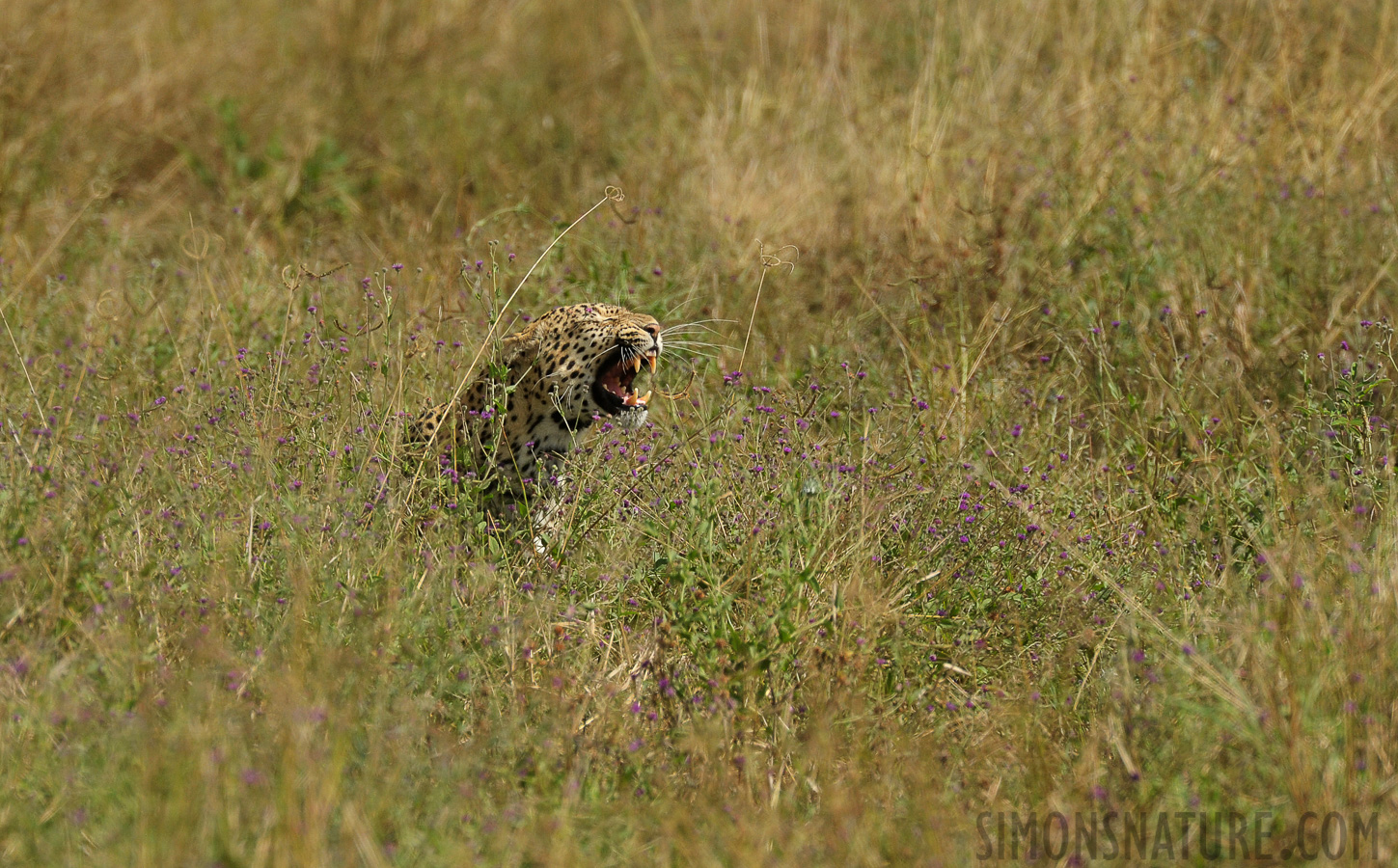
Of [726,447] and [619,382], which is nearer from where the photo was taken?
[726,447]

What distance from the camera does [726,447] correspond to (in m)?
4.16

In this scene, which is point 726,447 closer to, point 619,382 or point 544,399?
point 619,382

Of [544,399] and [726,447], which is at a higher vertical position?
[544,399]

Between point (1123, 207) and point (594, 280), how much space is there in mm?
2154

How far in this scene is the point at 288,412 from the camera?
3971 millimetres

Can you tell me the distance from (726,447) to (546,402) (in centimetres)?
54

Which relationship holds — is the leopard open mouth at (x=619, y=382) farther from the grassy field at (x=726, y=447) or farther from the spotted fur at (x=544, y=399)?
the grassy field at (x=726, y=447)

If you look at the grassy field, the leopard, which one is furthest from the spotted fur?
the grassy field

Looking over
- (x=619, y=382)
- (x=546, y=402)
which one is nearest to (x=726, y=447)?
(x=619, y=382)

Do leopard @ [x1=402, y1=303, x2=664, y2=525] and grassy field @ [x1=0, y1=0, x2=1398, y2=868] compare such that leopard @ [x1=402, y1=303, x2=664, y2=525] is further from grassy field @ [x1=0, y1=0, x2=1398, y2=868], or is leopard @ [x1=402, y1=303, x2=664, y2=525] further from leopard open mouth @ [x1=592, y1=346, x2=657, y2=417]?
grassy field @ [x1=0, y1=0, x2=1398, y2=868]

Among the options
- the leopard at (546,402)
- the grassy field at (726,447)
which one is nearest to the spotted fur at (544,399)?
the leopard at (546,402)

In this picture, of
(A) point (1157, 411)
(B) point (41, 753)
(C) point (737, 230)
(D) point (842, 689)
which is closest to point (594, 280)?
(C) point (737, 230)

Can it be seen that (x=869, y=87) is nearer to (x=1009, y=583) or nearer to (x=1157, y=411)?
(x=1157, y=411)

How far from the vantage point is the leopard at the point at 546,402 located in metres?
4.09
